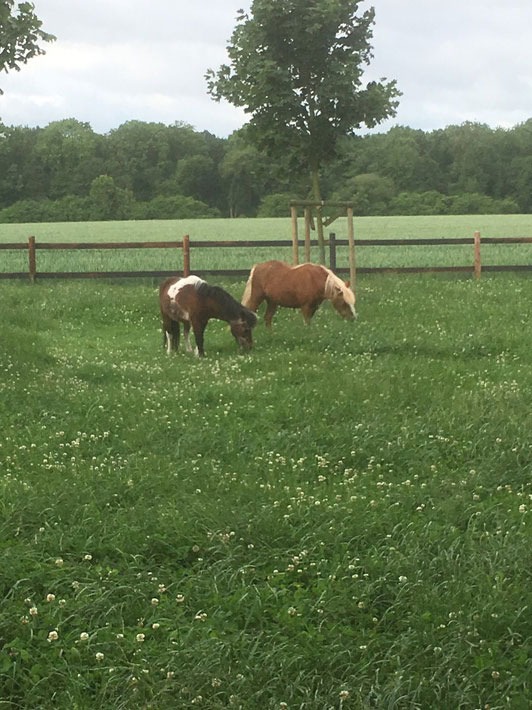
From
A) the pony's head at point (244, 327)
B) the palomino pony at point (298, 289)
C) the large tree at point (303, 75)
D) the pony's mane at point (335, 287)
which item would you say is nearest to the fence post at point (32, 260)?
the large tree at point (303, 75)

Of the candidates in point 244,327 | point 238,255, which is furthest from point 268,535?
point 238,255

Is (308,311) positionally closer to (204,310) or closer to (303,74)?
(204,310)

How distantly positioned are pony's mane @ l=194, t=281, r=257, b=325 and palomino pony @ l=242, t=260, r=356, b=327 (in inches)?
80.3

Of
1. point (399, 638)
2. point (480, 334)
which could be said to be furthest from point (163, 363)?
point (399, 638)

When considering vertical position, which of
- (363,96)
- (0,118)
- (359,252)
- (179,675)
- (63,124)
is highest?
(63,124)

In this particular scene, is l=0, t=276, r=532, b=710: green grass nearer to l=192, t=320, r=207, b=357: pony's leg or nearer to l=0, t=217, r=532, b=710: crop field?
l=0, t=217, r=532, b=710: crop field

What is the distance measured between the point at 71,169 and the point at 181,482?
6246 centimetres

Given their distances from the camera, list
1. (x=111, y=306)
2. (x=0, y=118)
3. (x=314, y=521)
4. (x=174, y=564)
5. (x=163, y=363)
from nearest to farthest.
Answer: (x=174, y=564) < (x=314, y=521) < (x=163, y=363) < (x=0, y=118) < (x=111, y=306)

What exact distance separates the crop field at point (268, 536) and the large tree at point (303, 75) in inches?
365

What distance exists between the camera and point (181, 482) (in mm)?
6043

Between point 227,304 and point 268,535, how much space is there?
6.82 m

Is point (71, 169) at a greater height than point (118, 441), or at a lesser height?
greater

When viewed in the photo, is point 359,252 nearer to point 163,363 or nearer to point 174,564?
point 163,363

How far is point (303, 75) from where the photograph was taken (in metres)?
17.9
